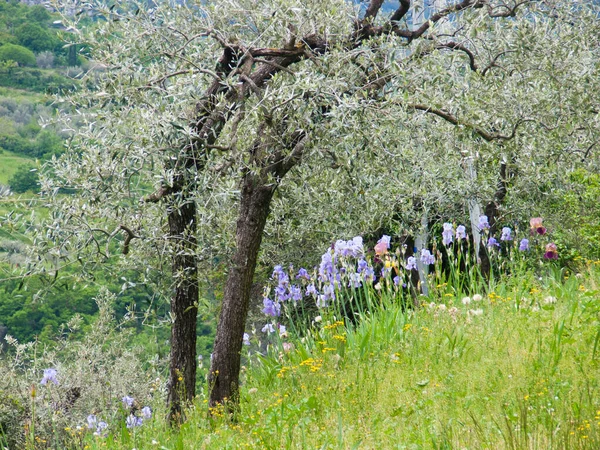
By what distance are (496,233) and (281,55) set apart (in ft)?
38.7

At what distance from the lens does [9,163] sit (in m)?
86.1

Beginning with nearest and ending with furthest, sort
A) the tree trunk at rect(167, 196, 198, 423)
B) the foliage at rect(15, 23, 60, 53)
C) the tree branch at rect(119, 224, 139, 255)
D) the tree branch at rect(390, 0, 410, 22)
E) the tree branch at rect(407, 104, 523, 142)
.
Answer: the tree branch at rect(119, 224, 139, 255) → the tree branch at rect(407, 104, 523, 142) → the tree trunk at rect(167, 196, 198, 423) → the tree branch at rect(390, 0, 410, 22) → the foliage at rect(15, 23, 60, 53)

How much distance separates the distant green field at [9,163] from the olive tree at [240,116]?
7998cm

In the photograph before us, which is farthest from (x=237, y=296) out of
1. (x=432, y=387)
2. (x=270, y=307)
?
(x=432, y=387)

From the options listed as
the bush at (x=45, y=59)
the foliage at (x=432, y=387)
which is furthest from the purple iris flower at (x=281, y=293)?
the bush at (x=45, y=59)

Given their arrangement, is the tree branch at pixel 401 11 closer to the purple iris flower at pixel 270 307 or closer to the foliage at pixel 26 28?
the purple iris flower at pixel 270 307

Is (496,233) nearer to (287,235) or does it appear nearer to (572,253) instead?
(572,253)

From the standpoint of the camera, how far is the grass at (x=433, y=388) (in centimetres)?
486

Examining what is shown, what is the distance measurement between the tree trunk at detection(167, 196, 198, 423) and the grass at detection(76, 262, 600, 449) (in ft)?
0.94

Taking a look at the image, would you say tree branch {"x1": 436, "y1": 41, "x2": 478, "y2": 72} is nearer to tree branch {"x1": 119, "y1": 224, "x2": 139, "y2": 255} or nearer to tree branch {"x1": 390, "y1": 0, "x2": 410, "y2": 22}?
tree branch {"x1": 390, "y1": 0, "x2": 410, "y2": 22}

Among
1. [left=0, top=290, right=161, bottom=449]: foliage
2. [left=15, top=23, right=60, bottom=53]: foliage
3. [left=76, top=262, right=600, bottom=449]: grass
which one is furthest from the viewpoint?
[left=15, top=23, right=60, bottom=53]: foliage

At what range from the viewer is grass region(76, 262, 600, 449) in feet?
16.0

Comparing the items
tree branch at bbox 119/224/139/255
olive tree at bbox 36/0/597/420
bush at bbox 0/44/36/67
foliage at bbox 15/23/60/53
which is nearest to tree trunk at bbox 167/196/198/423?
olive tree at bbox 36/0/597/420

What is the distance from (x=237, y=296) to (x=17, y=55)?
377 ft
